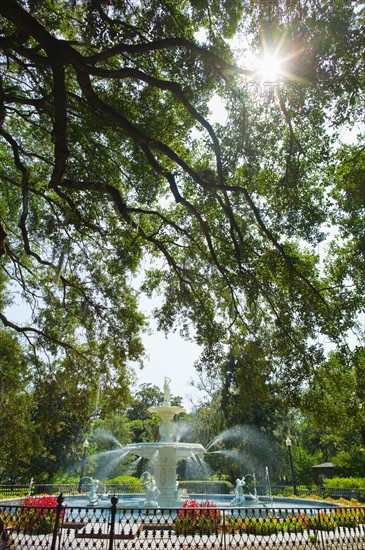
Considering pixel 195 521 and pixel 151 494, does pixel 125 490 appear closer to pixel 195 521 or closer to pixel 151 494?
pixel 151 494

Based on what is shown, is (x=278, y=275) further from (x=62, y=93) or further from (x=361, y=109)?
(x=62, y=93)

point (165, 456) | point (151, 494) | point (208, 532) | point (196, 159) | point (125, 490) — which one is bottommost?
point (208, 532)

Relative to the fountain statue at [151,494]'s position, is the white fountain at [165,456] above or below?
above

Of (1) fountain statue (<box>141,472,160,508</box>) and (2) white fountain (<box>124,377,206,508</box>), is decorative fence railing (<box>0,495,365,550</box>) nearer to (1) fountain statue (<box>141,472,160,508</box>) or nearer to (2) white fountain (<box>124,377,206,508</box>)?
(1) fountain statue (<box>141,472,160,508</box>)

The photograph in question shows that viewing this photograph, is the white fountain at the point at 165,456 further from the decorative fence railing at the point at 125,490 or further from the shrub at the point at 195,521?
the decorative fence railing at the point at 125,490

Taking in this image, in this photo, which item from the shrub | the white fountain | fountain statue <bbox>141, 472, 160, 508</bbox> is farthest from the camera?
the white fountain

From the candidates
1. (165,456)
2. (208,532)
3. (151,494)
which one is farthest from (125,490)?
(208,532)

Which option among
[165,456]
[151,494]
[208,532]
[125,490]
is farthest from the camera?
[125,490]

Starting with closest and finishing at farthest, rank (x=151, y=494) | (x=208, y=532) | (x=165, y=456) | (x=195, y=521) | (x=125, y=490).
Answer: (x=208, y=532), (x=195, y=521), (x=151, y=494), (x=165, y=456), (x=125, y=490)

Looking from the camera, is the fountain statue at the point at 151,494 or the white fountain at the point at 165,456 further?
the white fountain at the point at 165,456

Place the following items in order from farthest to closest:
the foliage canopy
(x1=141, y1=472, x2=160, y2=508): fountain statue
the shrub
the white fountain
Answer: the white fountain
(x1=141, y1=472, x2=160, y2=508): fountain statue
the shrub
the foliage canopy

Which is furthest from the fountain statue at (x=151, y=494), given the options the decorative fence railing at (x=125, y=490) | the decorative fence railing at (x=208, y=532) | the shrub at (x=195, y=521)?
the decorative fence railing at (x=125, y=490)

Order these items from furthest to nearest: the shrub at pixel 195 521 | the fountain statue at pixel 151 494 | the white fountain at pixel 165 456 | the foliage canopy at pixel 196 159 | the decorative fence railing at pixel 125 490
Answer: the decorative fence railing at pixel 125 490, the white fountain at pixel 165 456, the fountain statue at pixel 151 494, the shrub at pixel 195 521, the foliage canopy at pixel 196 159

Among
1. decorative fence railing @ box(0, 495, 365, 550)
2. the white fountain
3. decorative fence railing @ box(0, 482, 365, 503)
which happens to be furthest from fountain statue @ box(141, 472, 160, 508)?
decorative fence railing @ box(0, 482, 365, 503)
